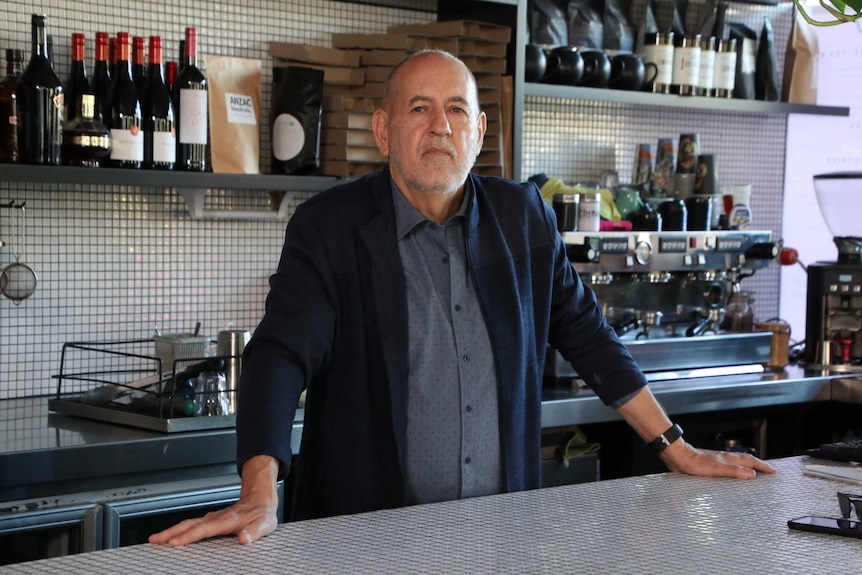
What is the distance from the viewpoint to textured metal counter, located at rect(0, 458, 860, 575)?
1321 mm

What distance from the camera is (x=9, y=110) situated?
2.58 m

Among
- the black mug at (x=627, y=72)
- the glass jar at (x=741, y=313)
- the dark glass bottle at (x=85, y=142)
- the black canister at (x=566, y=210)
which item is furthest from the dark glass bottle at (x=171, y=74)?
the glass jar at (x=741, y=313)

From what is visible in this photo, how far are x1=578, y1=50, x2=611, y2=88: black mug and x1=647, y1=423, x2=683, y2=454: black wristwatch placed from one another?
62.3 inches

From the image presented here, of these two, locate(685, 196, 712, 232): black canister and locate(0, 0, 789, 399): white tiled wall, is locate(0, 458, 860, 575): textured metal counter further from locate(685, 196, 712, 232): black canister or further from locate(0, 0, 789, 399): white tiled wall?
locate(685, 196, 712, 232): black canister

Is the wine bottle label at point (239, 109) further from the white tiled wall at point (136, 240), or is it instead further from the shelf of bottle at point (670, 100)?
the shelf of bottle at point (670, 100)

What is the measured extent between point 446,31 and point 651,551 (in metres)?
1.98

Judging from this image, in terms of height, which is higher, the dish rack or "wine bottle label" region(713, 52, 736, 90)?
"wine bottle label" region(713, 52, 736, 90)

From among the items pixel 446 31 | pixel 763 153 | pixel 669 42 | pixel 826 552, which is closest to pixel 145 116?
pixel 446 31

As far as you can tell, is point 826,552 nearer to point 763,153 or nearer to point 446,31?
point 446,31

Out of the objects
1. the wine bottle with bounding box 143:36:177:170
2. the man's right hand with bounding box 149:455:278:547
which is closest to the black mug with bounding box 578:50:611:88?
the wine bottle with bounding box 143:36:177:170

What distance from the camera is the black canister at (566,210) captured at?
310 centimetres

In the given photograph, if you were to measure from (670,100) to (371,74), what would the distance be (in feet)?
3.31

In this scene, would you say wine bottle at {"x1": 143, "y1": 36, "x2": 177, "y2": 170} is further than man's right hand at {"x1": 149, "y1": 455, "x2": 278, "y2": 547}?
Yes

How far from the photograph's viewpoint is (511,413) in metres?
1.99
